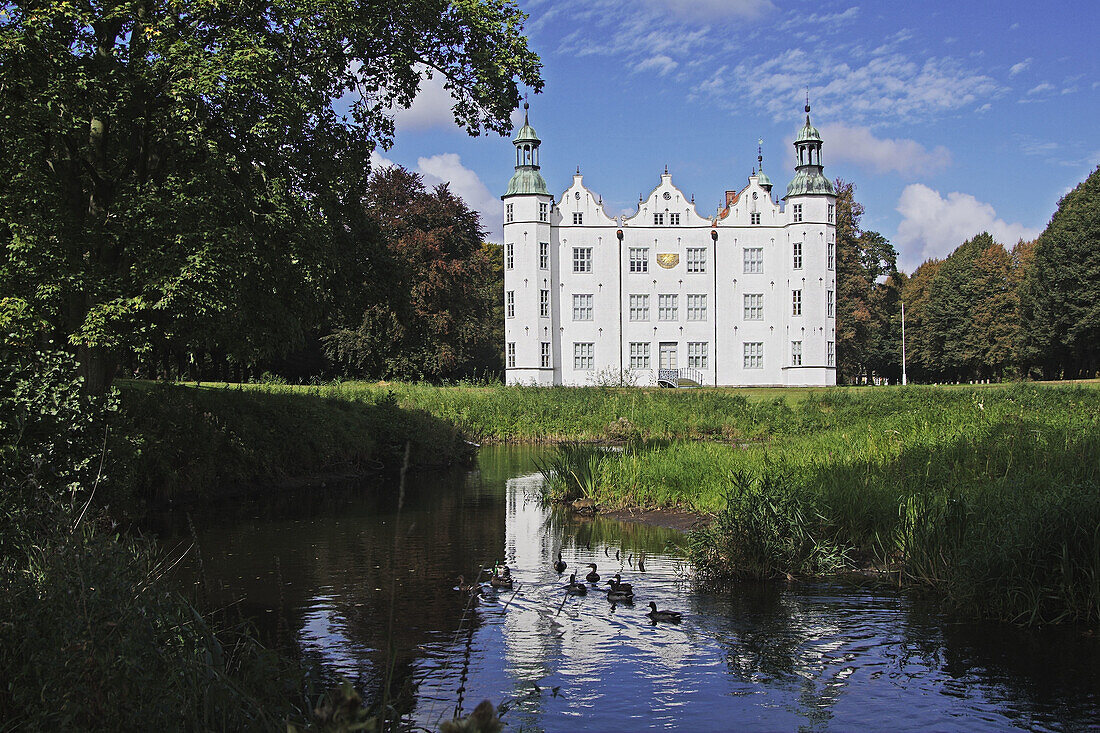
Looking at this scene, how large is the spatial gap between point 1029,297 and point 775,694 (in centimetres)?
5725

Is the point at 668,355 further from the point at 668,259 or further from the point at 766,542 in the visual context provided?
the point at 766,542

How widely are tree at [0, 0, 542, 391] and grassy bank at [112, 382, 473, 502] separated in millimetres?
2069

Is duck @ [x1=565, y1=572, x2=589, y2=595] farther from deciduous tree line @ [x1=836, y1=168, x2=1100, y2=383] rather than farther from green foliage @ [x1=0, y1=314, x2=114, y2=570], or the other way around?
deciduous tree line @ [x1=836, y1=168, x2=1100, y2=383]

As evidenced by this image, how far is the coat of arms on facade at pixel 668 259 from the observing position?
55.5 m

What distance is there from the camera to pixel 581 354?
5562cm

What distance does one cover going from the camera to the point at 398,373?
49.7m

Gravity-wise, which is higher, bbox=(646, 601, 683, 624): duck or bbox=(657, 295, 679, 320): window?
bbox=(657, 295, 679, 320): window

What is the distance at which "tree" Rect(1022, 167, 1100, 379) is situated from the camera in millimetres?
51156

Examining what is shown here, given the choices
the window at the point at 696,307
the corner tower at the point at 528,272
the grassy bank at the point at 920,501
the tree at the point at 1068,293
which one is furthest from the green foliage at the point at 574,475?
the tree at the point at 1068,293

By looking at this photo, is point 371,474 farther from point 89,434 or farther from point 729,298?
point 729,298

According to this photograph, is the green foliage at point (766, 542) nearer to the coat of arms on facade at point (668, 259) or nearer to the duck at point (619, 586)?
the duck at point (619, 586)

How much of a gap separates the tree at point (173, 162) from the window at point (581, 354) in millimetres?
39087

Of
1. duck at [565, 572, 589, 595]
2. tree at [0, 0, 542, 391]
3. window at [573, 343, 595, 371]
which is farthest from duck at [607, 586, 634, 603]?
window at [573, 343, 595, 371]

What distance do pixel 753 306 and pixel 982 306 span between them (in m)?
22.0
